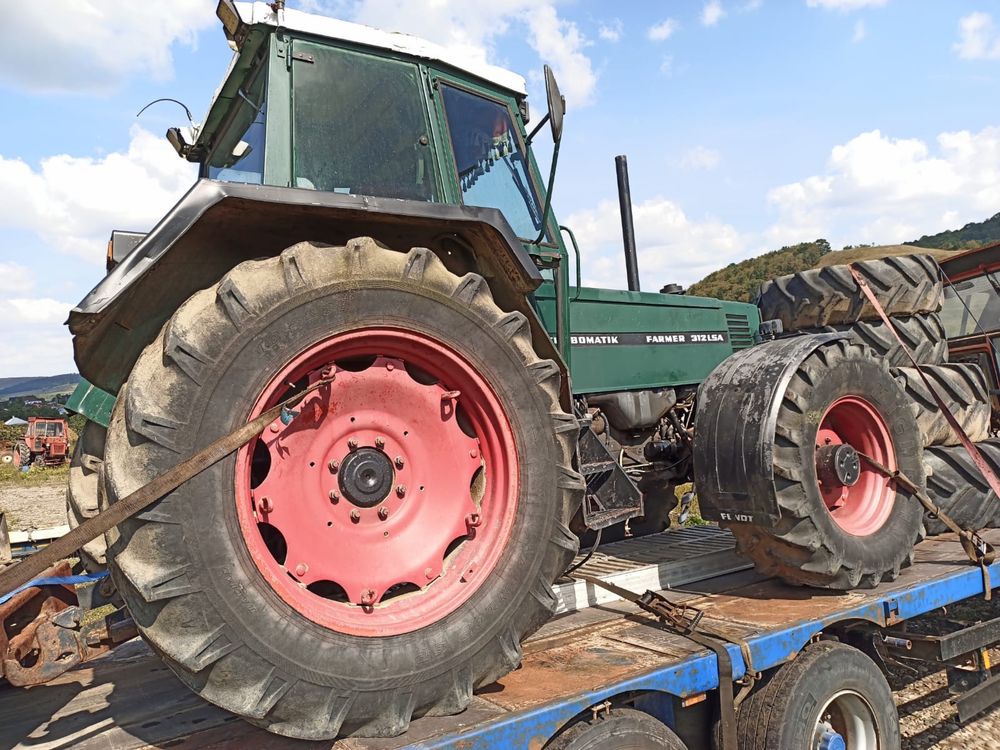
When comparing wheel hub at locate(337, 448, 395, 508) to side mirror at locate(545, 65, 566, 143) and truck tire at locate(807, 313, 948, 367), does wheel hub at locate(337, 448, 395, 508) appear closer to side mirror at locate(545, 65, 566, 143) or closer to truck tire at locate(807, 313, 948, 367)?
side mirror at locate(545, 65, 566, 143)

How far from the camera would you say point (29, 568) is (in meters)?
1.98

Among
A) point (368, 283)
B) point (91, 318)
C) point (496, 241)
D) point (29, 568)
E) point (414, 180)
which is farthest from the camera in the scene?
point (414, 180)

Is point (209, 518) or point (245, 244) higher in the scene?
point (245, 244)

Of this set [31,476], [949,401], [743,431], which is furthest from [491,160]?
[31,476]

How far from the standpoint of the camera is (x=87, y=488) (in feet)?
9.80

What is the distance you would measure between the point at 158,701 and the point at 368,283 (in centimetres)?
179

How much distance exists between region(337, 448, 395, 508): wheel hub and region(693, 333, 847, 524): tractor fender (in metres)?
1.70

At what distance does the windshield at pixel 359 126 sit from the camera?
2902 mm

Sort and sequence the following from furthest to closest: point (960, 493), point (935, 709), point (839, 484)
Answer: point (960, 493) < point (935, 709) < point (839, 484)

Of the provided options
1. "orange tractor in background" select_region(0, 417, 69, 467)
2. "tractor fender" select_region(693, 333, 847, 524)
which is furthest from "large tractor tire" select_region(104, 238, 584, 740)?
"orange tractor in background" select_region(0, 417, 69, 467)

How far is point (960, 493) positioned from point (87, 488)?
4.70 metres

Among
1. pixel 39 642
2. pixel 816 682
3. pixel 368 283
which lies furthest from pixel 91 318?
pixel 816 682

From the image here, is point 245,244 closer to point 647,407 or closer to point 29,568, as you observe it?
point 29,568

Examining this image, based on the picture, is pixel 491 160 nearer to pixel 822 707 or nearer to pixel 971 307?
pixel 822 707
